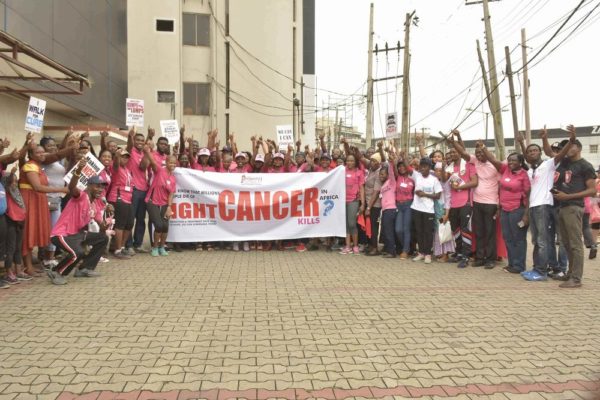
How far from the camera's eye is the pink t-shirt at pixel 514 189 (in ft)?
25.4

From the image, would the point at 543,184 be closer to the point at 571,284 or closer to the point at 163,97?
the point at 571,284

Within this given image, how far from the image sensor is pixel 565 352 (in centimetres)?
425

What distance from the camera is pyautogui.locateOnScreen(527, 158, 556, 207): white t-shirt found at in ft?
23.6

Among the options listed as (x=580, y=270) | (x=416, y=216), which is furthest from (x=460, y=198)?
(x=580, y=270)

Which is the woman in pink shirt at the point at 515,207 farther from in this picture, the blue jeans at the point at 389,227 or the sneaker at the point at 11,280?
the sneaker at the point at 11,280

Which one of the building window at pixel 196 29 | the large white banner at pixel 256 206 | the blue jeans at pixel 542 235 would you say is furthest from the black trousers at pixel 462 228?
the building window at pixel 196 29

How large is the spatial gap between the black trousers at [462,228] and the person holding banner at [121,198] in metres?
5.74

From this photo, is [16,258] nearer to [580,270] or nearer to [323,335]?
[323,335]

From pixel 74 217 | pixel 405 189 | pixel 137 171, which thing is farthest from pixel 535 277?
pixel 137 171

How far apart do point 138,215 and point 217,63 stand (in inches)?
826

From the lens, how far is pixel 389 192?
9.23 m

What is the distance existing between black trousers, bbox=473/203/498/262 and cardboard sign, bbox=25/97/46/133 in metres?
7.32

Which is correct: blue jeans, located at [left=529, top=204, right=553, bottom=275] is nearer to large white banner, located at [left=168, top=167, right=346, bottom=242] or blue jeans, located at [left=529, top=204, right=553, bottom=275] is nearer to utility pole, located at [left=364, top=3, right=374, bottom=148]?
large white banner, located at [left=168, top=167, right=346, bottom=242]

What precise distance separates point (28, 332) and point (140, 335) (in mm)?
1079
